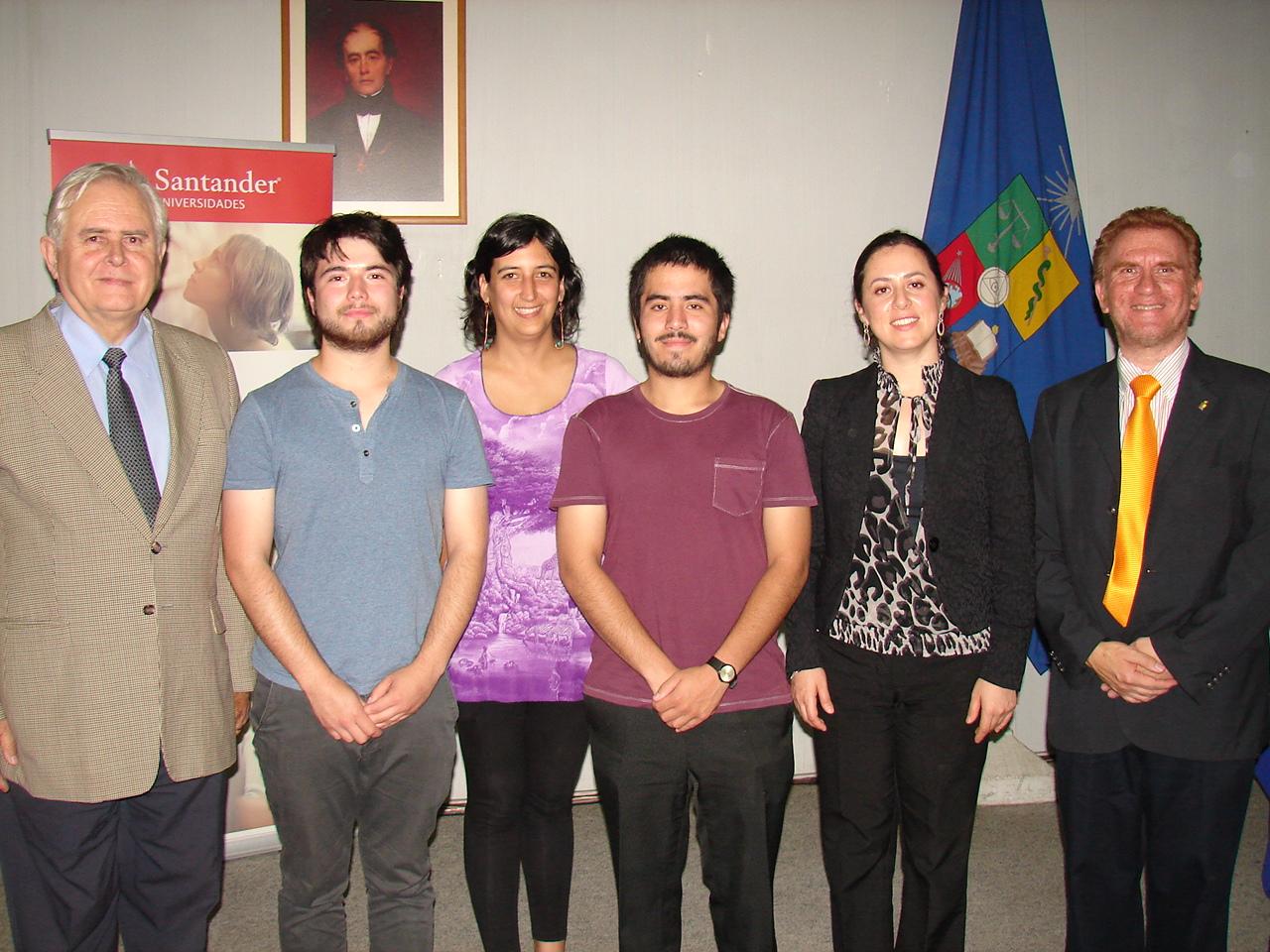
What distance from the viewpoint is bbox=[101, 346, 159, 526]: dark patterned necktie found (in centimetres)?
192

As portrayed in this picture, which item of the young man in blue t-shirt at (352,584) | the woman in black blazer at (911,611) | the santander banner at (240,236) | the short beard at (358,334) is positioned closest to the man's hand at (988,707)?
the woman in black blazer at (911,611)

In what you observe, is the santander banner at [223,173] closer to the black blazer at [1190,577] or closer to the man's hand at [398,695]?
the man's hand at [398,695]

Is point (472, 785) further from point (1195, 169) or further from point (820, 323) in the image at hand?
point (1195, 169)

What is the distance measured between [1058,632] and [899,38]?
2635 millimetres

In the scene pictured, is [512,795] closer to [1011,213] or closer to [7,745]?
[7,745]

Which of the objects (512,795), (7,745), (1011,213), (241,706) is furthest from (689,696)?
(1011,213)

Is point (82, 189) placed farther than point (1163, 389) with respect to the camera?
No

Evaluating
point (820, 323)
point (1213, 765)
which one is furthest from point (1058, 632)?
point (820, 323)

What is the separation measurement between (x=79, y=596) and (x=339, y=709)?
56cm

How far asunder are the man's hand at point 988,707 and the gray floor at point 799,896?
97cm

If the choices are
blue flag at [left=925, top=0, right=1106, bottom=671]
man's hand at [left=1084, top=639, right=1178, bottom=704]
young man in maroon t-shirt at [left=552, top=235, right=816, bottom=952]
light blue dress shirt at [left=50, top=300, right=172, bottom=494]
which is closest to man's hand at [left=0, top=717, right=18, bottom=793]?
light blue dress shirt at [left=50, top=300, right=172, bottom=494]

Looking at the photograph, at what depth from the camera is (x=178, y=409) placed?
6.59ft

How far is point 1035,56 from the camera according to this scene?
3.62m

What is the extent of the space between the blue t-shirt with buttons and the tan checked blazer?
19 centimetres
